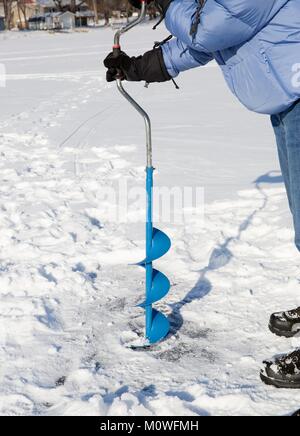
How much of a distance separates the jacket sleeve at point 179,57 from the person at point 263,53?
12cm

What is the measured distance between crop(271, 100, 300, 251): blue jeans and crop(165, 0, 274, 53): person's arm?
0.34 metres

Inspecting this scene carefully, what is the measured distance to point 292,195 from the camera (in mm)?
2262

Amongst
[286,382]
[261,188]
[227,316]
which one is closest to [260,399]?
[286,382]

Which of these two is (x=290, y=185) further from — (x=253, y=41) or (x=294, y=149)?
(x=253, y=41)

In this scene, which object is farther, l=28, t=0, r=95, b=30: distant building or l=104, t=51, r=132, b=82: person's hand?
l=28, t=0, r=95, b=30: distant building

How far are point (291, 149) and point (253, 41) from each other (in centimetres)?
44

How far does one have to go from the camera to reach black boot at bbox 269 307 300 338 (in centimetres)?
252

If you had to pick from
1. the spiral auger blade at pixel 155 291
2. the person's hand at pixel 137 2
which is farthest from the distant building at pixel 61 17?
the spiral auger blade at pixel 155 291

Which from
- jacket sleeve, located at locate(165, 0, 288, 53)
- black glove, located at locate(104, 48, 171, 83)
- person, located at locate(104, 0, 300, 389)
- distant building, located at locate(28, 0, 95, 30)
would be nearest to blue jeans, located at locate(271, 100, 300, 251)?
person, located at locate(104, 0, 300, 389)

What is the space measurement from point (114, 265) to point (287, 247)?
3.50 ft

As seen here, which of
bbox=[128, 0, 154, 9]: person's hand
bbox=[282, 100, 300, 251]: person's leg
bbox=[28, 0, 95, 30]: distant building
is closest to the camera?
bbox=[282, 100, 300, 251]: person's leg

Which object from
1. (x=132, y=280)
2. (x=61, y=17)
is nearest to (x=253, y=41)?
(x=132, y=280)

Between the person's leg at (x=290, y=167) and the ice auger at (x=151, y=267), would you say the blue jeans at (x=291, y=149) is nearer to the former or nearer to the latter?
the person's leg at (x=290, y=167)

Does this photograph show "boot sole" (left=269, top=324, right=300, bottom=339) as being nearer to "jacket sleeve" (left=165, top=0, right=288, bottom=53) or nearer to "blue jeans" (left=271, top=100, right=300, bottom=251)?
"blue jeans" (left=271, top=100, right=300, bottom=251)
